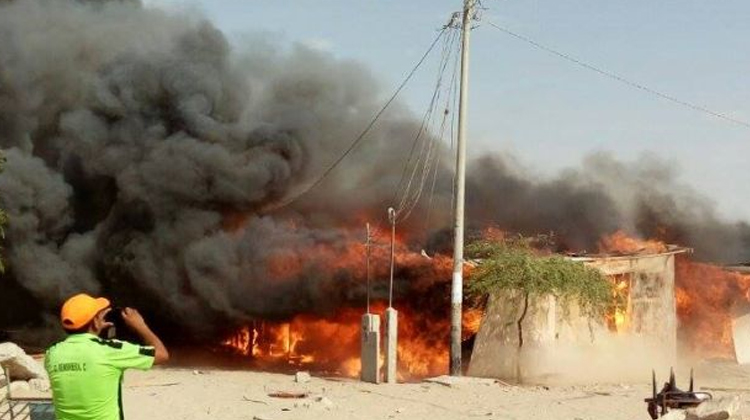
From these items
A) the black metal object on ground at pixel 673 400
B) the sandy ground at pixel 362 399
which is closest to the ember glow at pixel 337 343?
the sandy ground at pixel 362 399

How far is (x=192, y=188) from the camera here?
2764cm

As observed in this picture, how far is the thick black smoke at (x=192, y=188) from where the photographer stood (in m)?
26.6

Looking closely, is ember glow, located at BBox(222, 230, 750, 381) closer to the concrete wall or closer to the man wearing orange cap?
the concrete wall

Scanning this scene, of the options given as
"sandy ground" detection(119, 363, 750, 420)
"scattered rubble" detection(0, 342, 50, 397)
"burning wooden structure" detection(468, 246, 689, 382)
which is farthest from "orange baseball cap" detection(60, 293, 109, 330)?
"burning wooden structure" detection(468, 246, 689, 382)

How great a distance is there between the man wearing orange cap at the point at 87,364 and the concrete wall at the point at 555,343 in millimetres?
16842

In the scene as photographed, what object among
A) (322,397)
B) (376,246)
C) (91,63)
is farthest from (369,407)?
(91,63)

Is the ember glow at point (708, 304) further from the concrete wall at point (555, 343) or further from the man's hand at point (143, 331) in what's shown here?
the man's hand at point (143, 331)

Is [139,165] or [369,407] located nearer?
[369,407]

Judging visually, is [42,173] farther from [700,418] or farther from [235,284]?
[700,418]

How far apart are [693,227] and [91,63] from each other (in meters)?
23.3

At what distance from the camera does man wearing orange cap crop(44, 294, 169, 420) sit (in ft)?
15.2

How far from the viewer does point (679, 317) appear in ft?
91.4

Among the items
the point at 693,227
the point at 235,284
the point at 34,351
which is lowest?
the point at 34,351

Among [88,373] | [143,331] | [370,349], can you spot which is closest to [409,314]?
[370,349]
